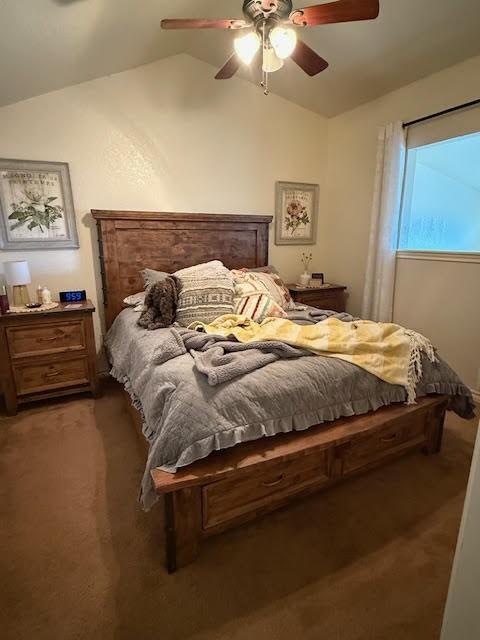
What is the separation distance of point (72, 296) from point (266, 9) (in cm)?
231

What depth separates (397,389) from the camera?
5.87 ft

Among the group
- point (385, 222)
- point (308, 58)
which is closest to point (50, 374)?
point (308, 58)

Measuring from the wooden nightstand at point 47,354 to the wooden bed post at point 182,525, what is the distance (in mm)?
1714

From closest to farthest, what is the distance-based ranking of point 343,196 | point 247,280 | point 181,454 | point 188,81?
point 181,454 < point 247,280 < point 188,81 < point 343,196

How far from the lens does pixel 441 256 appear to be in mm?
2812

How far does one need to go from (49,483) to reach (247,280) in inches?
74.8

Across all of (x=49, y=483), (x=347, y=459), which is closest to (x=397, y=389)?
(x=347, y=459)

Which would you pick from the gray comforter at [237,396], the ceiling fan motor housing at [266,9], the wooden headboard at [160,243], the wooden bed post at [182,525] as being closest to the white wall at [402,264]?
the wooden headboard at [160,243]

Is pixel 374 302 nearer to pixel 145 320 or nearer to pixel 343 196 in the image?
pixel 343 196

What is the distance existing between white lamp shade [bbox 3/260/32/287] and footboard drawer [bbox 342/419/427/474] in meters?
2.46

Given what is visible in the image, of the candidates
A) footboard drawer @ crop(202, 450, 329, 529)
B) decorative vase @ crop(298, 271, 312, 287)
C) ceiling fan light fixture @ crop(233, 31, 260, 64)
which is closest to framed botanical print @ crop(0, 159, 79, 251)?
ceiling fan light fixture @ crop(233, 31, 260, 64)

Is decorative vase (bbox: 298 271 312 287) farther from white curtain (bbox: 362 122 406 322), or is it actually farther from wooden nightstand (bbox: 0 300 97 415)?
wooden nightstand (bbox: 0 300 97 415)

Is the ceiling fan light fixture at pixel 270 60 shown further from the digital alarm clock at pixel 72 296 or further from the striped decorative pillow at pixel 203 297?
the digital alarm clock at pixel 72 296

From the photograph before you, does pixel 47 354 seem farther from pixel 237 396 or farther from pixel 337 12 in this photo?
pixel 337 12
